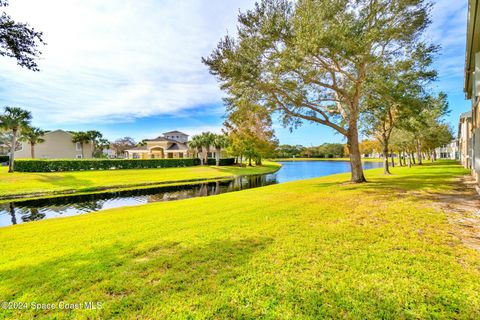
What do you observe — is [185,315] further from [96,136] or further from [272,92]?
[96,136]

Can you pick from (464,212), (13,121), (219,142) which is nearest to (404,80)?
(464,212)

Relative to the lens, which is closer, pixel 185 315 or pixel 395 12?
pixel 185 315

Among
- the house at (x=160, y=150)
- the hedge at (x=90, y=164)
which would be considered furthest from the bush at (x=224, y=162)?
the house at (x=160, y=150)

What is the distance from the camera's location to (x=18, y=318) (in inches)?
114

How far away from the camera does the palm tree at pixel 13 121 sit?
2584 cm

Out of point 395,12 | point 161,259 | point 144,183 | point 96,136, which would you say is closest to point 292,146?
point 96,136

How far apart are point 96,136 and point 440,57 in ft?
181

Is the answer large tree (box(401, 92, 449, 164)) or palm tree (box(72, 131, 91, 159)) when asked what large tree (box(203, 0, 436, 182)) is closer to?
large tree (box(401, 92, 449, 164))

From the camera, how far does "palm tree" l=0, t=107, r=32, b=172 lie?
2584 cm

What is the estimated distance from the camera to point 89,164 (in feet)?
108

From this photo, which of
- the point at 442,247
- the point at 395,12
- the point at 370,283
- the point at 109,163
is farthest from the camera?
the point at 109,163

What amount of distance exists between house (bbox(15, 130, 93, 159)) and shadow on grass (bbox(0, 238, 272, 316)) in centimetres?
5227

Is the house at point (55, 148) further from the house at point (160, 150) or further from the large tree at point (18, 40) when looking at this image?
the large tree at point (18, 40)

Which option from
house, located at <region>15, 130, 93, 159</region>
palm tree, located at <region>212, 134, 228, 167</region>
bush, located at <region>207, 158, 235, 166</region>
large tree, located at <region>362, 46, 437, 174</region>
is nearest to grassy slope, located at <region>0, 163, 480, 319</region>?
large tree, located at <region>362, 46, 437, 174</region>
